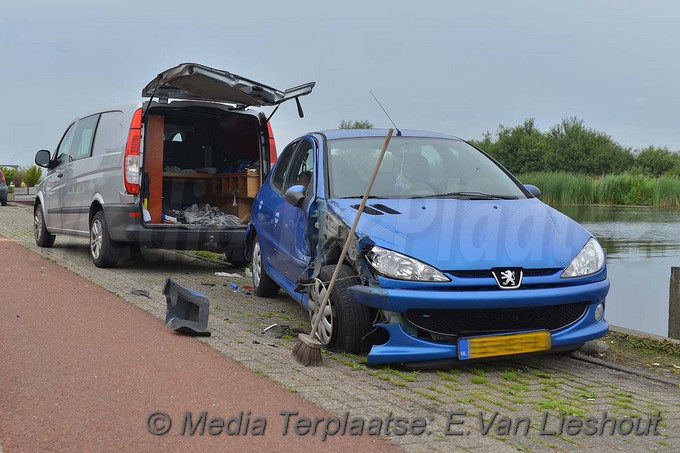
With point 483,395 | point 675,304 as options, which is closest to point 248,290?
point 675,304

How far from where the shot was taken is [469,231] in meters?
6.22

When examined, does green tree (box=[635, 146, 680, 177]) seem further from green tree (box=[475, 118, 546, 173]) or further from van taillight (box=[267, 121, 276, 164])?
van taillight (box=[267, 121, 276, 164])

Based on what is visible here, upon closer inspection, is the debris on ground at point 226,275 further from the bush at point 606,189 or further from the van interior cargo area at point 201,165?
the bush at point 606,189

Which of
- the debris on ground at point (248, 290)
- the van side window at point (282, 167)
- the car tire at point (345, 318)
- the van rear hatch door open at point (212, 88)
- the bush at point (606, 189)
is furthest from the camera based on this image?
the bush at point (606, 189)

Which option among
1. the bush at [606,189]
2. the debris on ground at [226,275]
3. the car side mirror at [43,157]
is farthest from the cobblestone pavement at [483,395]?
the bush at [606,189]

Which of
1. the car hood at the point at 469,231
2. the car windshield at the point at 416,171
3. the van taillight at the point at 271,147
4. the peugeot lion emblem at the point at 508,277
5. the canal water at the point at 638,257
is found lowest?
the canal water at the point at 638,257

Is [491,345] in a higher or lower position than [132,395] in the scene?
higher

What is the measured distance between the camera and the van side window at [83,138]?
471 inches

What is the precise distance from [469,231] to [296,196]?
1.67 m

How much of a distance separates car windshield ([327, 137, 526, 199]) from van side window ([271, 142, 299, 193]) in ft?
3.07

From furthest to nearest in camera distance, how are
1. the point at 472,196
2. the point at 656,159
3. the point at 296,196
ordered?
1. the point at 656,159
2. the point at 296,196
3. the point at 472,196

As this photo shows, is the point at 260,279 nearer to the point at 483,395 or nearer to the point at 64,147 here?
the point at 483,395

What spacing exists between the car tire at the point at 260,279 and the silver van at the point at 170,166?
1812 millimetres

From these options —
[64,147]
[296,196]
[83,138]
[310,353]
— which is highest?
[83,138]
